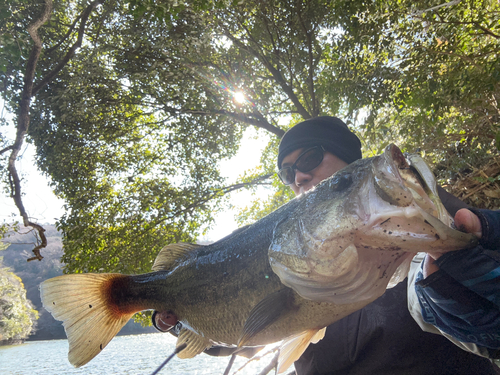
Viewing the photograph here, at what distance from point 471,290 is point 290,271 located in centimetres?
80

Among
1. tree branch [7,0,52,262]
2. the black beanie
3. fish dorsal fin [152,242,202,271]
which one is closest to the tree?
tree branch [7,0,52,262]

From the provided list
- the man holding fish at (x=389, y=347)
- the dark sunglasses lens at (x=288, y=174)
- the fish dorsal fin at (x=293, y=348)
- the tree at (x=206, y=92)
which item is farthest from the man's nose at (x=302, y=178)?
the tree at (x=206, y=92)

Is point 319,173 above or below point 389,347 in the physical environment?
above

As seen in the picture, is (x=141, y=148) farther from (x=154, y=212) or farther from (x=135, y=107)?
→ (x=154, y=212)

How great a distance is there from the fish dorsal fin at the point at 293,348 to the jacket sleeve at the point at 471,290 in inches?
26.0

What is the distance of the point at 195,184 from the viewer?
992 centimetres

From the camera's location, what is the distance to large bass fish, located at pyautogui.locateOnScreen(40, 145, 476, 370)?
1056mm

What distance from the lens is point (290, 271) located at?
132 centimetres

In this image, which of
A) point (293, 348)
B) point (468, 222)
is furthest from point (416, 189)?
point (293, 348)

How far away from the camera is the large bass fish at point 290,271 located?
1056 mm

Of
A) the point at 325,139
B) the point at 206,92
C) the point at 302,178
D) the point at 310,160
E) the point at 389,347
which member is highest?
the point at 206,92

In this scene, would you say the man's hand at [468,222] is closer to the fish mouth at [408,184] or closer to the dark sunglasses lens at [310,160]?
the fish mouth at [408,184]

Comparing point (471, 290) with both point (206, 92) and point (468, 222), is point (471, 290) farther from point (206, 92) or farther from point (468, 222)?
point (206, 92)

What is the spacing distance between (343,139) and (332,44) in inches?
207
